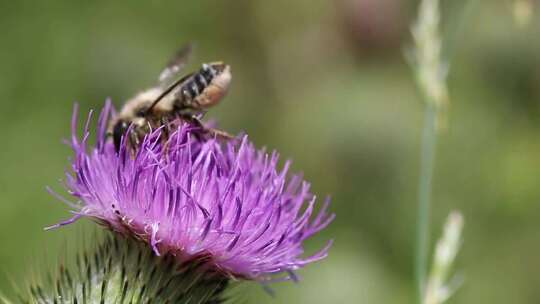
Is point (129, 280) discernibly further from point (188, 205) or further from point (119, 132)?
point (119, 132)

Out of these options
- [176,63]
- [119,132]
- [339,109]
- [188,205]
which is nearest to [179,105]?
[119,132]

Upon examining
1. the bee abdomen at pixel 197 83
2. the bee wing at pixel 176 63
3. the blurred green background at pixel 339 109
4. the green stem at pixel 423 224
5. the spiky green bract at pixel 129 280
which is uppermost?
the blurred green background at pixel 339 109

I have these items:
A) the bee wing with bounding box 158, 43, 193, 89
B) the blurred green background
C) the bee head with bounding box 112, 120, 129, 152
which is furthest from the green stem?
the blurred green background

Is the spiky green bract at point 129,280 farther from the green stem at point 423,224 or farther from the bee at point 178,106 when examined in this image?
the green stem at point 423,224

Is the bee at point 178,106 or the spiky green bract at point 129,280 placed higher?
the bee at point 178,106

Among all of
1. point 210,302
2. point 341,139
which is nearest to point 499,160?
point 341,139

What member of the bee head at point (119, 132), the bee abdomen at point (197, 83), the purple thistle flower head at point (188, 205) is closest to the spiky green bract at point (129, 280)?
the purple thistle flower head at point (188, 205)
